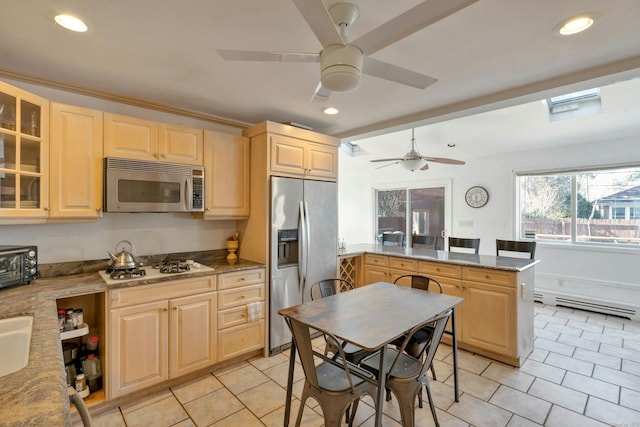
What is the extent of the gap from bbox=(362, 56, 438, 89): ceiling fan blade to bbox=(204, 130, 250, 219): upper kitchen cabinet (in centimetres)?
190

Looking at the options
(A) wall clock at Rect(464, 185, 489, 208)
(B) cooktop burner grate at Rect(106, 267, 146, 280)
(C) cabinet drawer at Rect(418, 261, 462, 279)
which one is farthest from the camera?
(A) wall clock at Rect(464, 185, 489, 208)

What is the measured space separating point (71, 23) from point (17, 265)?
157 centimetres

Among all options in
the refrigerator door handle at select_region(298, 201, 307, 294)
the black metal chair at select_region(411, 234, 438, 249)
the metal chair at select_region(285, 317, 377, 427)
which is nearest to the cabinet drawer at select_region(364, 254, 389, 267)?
the black metal chair at select_region(411, 234, 438, 249)

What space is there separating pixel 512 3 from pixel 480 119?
9.80 feet

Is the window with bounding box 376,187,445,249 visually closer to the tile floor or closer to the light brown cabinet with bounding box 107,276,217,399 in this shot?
the tile floor

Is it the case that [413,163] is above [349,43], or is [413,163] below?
below

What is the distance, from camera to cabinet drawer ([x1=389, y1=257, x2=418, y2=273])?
11.4 ft

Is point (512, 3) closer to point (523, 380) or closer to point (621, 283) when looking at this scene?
point (523, 380)

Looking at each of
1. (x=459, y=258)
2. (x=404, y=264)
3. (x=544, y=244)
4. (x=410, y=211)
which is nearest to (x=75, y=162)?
(x=404, y=264)

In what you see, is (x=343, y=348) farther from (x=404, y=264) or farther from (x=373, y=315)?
(x=404, y=264)

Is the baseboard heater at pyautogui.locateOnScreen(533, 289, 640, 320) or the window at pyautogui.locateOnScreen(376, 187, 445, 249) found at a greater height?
the window at pyautogui.locateOnScreen(376, 187, 445, 249)

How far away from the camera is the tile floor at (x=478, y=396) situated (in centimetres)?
213

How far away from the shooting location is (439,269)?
3289 millimetres

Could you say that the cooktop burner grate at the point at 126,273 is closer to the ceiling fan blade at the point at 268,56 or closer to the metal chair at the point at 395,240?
the ceiling fan blade at the point at 268,56
